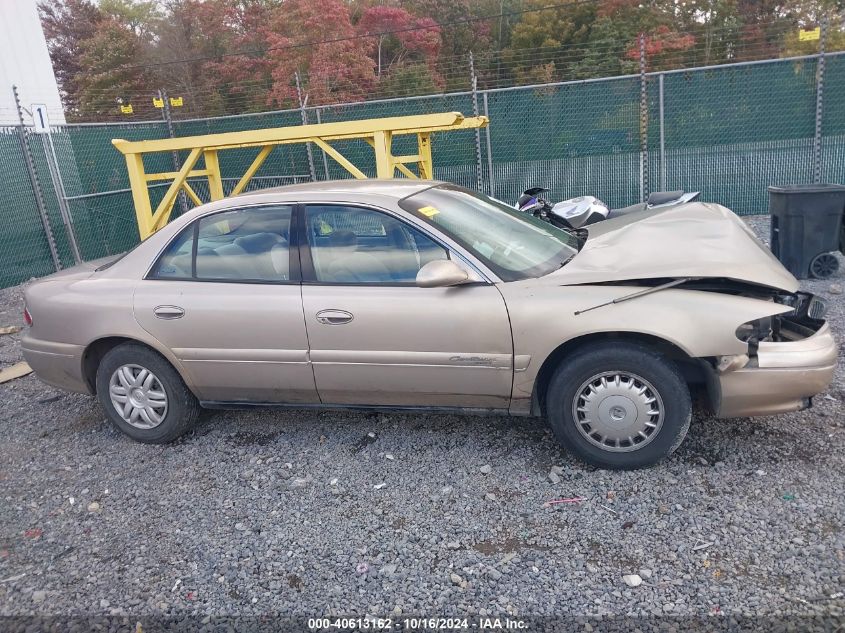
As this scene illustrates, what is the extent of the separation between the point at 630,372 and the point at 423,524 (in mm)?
1322

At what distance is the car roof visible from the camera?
4102 mm

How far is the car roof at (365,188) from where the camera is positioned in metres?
4.10

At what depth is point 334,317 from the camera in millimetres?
3820

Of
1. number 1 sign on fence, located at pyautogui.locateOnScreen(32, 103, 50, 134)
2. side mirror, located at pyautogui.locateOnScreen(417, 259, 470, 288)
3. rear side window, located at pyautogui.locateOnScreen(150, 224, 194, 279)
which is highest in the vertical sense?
number 1 sign on fence, located at pyautogui.locateOnScreen(32, 103, 50, 134)

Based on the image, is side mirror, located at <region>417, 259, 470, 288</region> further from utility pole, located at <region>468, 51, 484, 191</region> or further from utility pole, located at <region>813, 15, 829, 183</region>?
utility pole, located at <region>813, 15, 829, 183</region>

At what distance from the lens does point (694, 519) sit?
320cm

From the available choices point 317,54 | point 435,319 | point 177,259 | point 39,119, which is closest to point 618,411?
point 435,319

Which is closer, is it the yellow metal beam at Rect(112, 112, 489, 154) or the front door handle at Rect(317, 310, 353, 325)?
the front door handle at Rect(317, 310, 353, 325)

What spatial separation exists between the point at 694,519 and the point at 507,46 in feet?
95.0

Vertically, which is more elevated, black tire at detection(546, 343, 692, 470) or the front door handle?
the front door handle

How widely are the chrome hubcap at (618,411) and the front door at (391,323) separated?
0.43 meters

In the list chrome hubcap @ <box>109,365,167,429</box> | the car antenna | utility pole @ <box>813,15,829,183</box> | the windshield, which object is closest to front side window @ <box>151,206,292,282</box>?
chrome hubcap @ <box>109,365,167,429</box>

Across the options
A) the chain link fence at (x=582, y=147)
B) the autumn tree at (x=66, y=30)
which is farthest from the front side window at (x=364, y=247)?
the autumn tree at (x=66, y=30)

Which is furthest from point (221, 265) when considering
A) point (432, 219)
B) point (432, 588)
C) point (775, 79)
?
point (775, 79)
